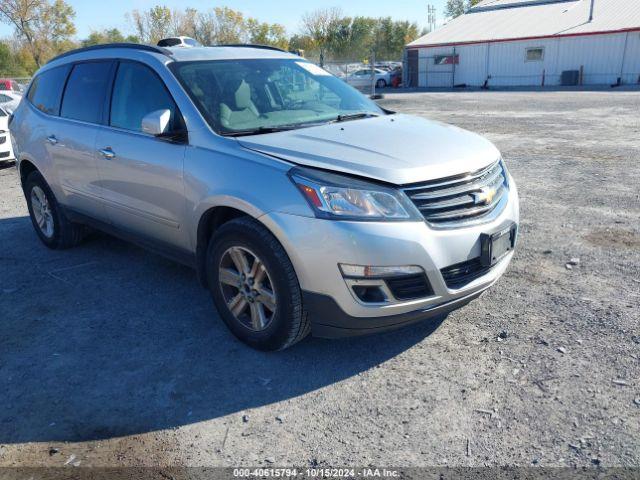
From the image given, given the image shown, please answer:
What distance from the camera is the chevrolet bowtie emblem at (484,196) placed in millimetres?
3244

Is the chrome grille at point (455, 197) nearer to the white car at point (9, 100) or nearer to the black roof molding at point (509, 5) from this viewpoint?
the white car at point (9, 100)

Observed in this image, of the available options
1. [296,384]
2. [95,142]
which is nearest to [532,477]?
[296,384]

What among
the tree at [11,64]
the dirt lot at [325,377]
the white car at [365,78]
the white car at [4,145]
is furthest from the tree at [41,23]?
the dirt lot at [325,377]

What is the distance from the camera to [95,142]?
4.55 meters

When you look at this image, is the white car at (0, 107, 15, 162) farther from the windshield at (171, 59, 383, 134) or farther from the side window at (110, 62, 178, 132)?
the windshield at (171, 59, 383, 134)

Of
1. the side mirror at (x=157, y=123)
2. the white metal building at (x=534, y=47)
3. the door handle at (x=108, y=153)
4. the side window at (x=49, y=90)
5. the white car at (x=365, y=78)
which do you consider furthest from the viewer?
the white car at (x=365, y=78)

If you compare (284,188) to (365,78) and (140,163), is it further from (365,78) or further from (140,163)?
(365,78)

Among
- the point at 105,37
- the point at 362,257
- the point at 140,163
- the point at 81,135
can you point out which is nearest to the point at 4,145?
the point at 81,135

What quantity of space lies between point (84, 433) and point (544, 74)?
3530cm

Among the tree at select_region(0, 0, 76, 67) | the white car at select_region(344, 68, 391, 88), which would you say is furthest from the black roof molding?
the tree at select_region(0, 0, 76, 67)

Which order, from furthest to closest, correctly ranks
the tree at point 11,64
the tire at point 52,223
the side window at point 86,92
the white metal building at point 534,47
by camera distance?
the tree at point 11,64, the white metal building at point 534,47, the tire at point 52,223, the side window at point 86,92

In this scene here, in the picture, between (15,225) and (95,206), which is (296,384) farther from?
(15,225)

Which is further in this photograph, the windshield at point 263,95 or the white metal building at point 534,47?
the white metal building at point 534,47

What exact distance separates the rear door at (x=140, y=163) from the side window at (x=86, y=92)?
207 mm
